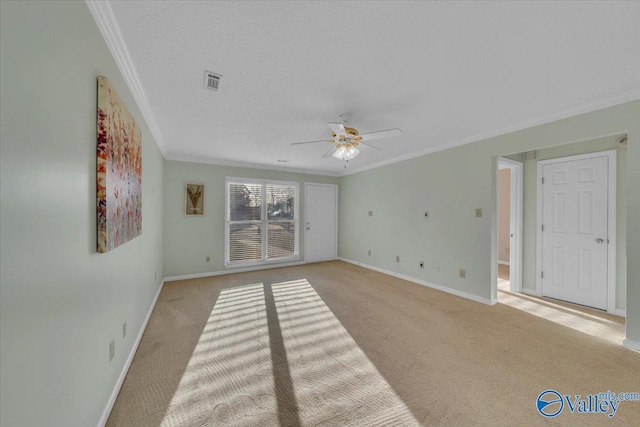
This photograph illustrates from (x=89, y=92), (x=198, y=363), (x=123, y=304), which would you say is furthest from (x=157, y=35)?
(x=198, y=363)

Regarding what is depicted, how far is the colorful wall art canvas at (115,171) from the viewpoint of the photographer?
1378 mm

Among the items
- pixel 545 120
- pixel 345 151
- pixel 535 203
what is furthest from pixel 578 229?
pixel 345 151

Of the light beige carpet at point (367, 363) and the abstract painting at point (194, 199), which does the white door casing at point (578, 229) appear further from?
the abstract painting at point (194, 199)

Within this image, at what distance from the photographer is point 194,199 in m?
4.69

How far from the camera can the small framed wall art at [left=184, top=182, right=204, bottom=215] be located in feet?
15.2

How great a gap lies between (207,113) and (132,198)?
1.22 meters

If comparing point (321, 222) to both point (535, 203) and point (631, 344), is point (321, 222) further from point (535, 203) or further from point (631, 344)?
point (631, 344)

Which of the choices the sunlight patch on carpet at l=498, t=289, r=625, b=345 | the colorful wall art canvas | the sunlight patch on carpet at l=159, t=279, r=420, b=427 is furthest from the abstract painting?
the sunlight patch on carpet at l=498, t=289, r=625, b=345

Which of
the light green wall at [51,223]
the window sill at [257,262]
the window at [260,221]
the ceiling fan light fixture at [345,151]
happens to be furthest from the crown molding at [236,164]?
the light green wall at [51,223]

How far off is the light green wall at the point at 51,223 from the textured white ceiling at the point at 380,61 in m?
0.54

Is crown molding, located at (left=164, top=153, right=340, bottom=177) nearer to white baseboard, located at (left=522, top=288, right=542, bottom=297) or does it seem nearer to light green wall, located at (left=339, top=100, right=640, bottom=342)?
light green wall, located at (left=339, top=100, right=640, bottom=342)

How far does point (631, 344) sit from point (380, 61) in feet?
11.0

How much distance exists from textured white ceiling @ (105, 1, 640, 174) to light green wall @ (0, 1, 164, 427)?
54cm

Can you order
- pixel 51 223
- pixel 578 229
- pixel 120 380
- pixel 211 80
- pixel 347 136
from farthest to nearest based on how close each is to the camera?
pixel 578 229 < pixel 347 136 < pixel 211 80 < pixel 120 380 < pixel 51 223
